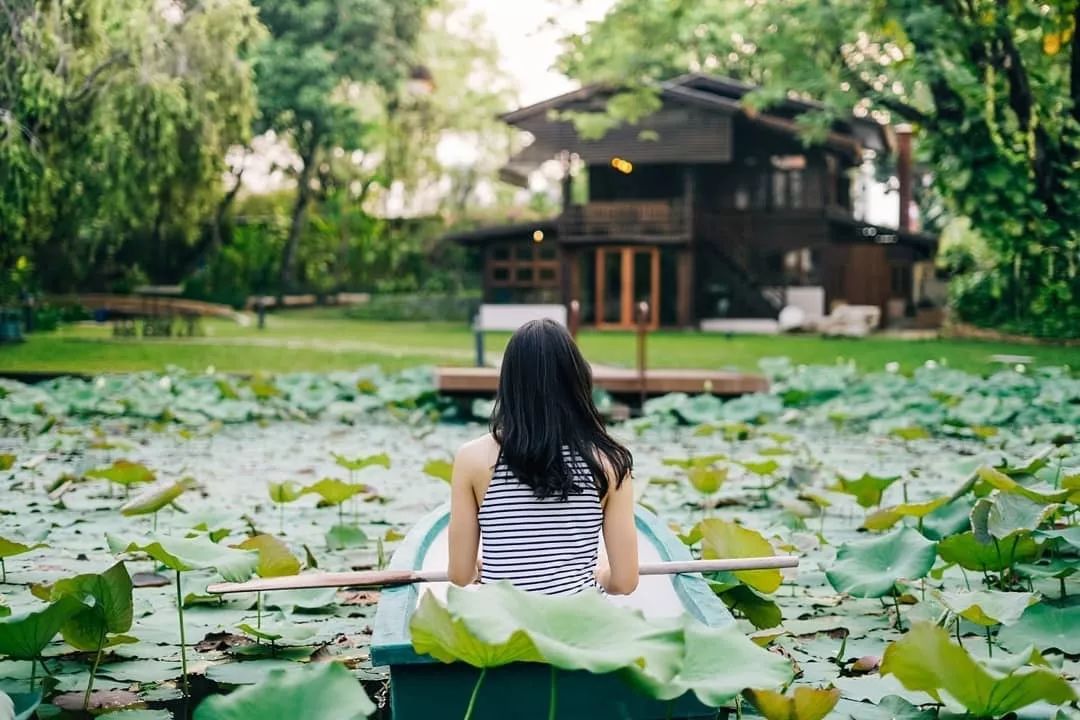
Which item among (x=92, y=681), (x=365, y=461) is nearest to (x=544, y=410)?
(x=92, y=681)

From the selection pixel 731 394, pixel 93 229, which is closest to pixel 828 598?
pixel 731 394

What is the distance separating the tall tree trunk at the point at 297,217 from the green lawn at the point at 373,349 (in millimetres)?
378

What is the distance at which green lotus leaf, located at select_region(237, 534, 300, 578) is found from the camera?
232 cm

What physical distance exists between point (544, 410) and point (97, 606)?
2.52 ft

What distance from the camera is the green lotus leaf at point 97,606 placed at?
191cm

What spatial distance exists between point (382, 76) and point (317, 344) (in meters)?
2.68

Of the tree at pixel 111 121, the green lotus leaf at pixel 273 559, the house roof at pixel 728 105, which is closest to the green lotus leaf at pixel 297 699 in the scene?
the green lotus leaf at pixel 273 559

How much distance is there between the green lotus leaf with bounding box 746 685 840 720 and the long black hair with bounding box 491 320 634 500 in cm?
50

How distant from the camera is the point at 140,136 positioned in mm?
8539

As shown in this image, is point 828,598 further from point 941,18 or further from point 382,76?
point 382,76

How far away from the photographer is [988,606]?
1895 millimetres

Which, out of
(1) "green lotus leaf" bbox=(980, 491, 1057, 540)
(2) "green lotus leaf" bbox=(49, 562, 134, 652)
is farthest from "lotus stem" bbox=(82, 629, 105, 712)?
(1) "green lotus leaf" bbox=(980, 491, 1057, 540)

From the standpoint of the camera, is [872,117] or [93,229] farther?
[872,117]

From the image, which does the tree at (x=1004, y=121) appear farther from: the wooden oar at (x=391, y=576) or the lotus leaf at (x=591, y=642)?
the lotus leaf at (x=591, y=642)
